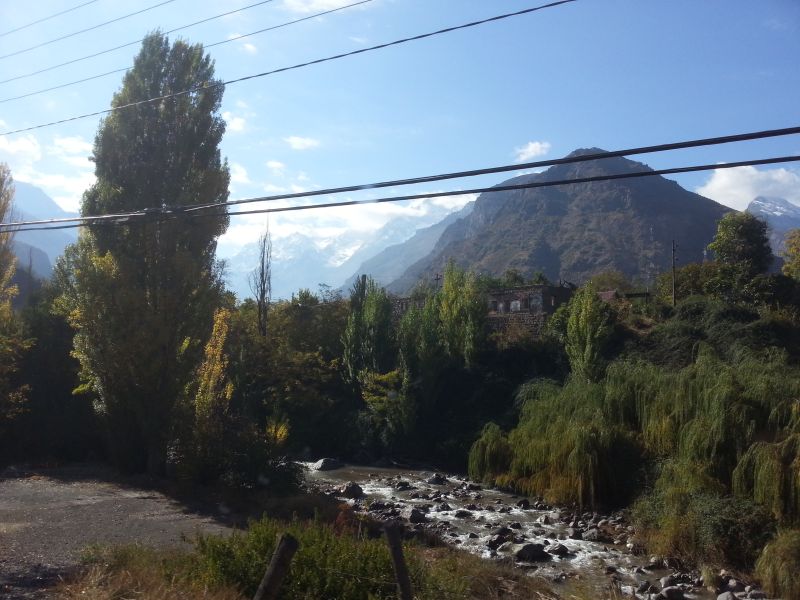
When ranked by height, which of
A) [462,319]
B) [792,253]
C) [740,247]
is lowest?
[462,319]

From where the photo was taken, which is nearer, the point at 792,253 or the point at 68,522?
the point at 68,522

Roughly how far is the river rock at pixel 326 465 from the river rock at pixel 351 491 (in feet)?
19.4

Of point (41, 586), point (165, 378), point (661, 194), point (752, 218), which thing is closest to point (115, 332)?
point (165, 378)

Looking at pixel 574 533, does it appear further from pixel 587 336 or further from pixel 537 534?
pixel 587 336

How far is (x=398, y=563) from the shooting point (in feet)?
21.7

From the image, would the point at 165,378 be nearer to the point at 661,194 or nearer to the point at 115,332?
the point at 115,332

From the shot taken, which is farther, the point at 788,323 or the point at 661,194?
the point at 661,194

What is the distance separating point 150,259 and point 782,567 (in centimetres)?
1748

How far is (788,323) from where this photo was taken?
33375mm

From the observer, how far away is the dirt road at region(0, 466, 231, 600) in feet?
33.6

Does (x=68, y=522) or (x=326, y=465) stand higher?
(x=68, y=522)

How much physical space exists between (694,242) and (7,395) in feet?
334

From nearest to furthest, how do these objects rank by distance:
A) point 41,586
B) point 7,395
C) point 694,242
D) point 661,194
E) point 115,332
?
1. point 41,586
2. point 115,332
3. point 7,395
4. point 694,242
5. point 661,194

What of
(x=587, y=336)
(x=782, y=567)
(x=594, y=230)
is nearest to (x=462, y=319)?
(x=587, y=336)
